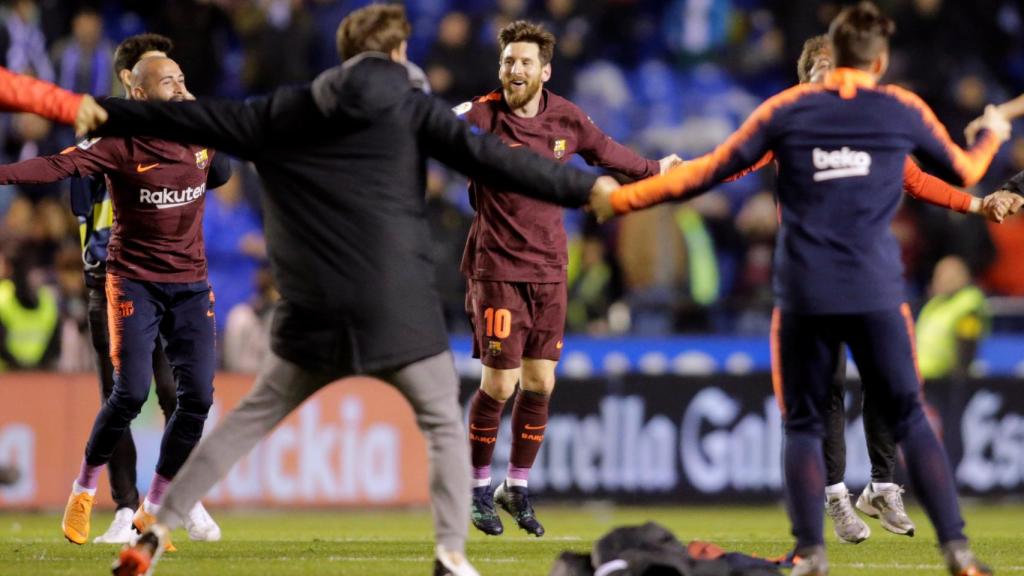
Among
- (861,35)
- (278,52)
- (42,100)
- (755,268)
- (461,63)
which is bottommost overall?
(755,268)

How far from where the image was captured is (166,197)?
9.13 metres

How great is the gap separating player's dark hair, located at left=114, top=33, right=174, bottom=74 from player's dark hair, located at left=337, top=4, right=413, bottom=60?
2874 mm

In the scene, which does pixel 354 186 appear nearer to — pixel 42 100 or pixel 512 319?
pixel 42 100

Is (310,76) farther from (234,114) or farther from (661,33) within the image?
(234,114)

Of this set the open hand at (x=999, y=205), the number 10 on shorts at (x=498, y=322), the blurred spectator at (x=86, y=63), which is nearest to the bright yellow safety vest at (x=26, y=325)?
the blurred spectator at (x=86, y=63)

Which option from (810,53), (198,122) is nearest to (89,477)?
(198,122)

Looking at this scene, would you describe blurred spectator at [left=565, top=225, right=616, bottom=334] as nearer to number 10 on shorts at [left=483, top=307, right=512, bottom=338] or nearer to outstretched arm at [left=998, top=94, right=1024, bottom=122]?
number 10 on shorts at [left=483, top=307, right=512, bottom=338]

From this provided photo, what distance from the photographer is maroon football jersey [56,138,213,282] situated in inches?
356

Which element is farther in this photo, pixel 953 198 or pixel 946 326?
pixel 946 326

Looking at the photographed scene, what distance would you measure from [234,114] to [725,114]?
1265 centimetres

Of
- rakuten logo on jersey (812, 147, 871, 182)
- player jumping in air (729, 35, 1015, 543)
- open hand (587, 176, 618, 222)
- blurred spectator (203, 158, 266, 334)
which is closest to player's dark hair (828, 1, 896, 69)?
rakuten logo on jersey (812, 147, 871, 182)

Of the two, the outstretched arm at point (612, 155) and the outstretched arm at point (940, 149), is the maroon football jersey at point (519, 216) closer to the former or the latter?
the outstretched arm at point (612, 155)

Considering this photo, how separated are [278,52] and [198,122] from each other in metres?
11.6

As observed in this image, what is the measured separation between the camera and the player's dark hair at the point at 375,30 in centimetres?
670
